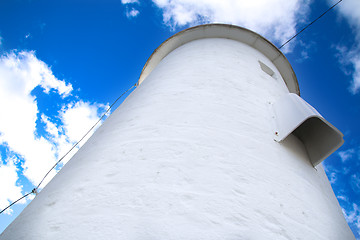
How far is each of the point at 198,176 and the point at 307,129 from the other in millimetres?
2129

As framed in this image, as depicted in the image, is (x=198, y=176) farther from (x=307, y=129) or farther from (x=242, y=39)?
(x=242, y=39)

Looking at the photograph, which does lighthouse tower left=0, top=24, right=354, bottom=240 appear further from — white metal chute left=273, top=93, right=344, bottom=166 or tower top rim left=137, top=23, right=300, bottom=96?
tower top rim left=137, top=23, right=300, bottom=96

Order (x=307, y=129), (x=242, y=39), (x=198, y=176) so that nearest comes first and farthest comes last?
(x=198, y=176)
(x=307, y=129)
(x=242, y=39)

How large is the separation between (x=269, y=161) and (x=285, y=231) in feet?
2.25

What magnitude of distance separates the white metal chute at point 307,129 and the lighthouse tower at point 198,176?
0.05ft

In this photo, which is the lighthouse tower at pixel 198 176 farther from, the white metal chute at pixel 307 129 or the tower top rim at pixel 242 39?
the tower top rim at pixel 242 39

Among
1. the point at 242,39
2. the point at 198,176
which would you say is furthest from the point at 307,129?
the point at 242,39

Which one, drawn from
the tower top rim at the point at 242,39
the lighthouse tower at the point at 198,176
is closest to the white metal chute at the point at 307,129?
the lighthouse tower at the point at 198,176

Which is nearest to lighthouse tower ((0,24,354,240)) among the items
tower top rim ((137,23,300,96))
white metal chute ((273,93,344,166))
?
white metal chute ((273,93,344,166))

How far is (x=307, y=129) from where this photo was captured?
3137 millimetres

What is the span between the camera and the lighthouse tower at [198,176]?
144cm

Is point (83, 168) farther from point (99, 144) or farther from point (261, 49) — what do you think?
point (261, 49)

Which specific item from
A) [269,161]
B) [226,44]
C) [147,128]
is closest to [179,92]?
[147,128]

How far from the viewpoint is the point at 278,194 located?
1.84 meters
